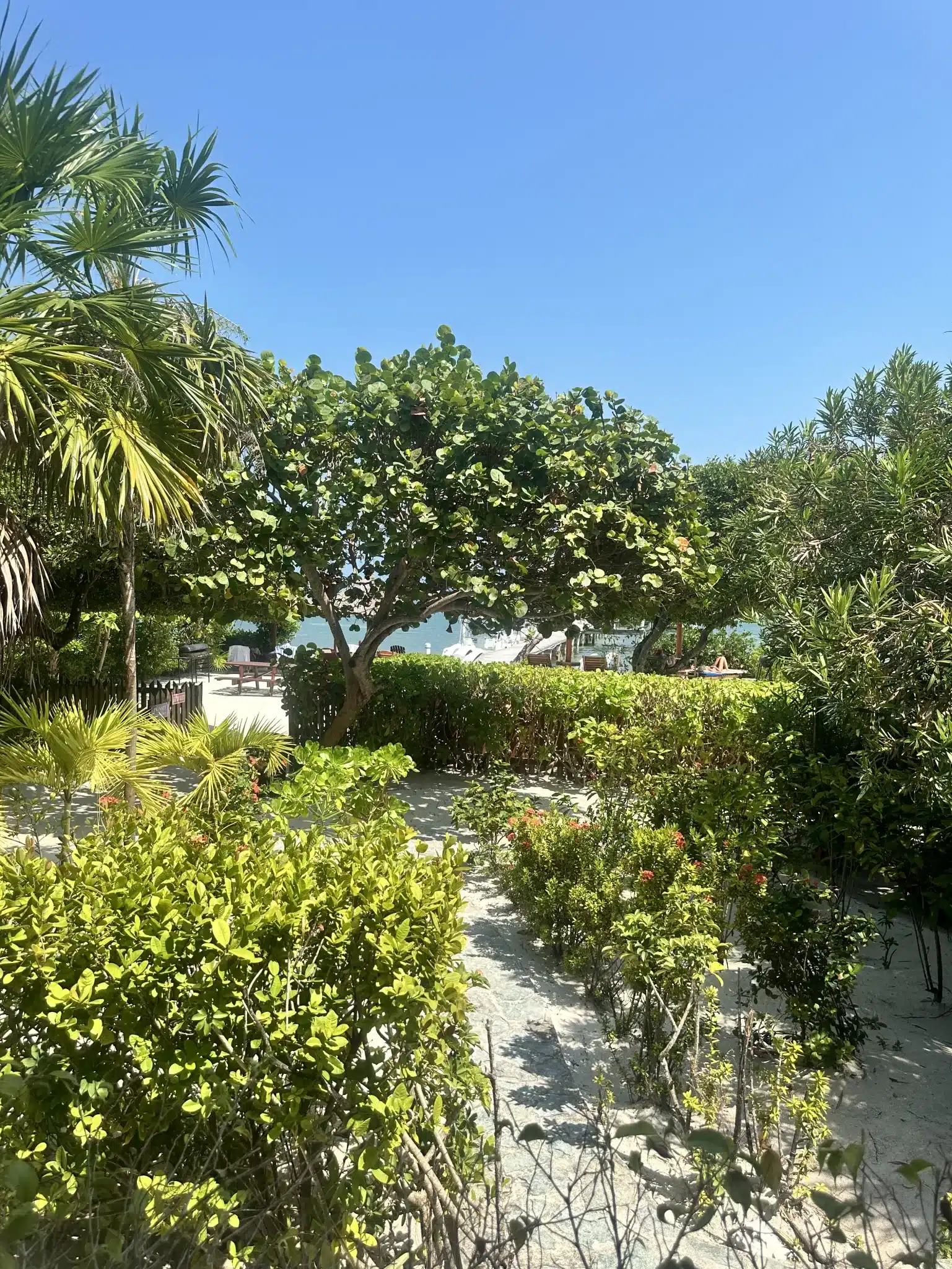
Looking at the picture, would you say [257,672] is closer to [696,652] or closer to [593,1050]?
[696,652]

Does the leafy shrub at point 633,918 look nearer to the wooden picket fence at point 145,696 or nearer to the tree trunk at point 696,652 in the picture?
the wooden picket fence at point 145,696

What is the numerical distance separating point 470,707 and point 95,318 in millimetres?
6939

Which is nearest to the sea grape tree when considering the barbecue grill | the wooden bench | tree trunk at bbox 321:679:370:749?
tree trunk at bbox 321:679:370:749

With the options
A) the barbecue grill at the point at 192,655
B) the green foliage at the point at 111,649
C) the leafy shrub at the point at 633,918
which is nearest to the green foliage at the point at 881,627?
the leafy shrub at the point at 633,918

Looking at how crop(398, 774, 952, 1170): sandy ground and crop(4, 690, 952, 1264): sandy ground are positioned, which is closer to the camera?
crop(4, 690, 952, 1264): sandy ground

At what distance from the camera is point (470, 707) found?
10352 millimetres

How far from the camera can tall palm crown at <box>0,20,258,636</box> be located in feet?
14.2

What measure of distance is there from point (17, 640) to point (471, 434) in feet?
16.7

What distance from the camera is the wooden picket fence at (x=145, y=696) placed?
410 inches

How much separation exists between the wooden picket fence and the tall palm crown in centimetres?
491

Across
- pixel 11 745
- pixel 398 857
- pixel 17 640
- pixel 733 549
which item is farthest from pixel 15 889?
pixel 733 549

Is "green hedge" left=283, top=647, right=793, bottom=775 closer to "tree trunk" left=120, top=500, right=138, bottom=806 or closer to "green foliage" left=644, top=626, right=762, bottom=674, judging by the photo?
"tree trunk" left=120, top=500, right=138, bottom=806

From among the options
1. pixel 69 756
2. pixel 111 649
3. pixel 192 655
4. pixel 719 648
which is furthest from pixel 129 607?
pixel 719 648

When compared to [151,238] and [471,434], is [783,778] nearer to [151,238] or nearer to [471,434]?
[471,434]
